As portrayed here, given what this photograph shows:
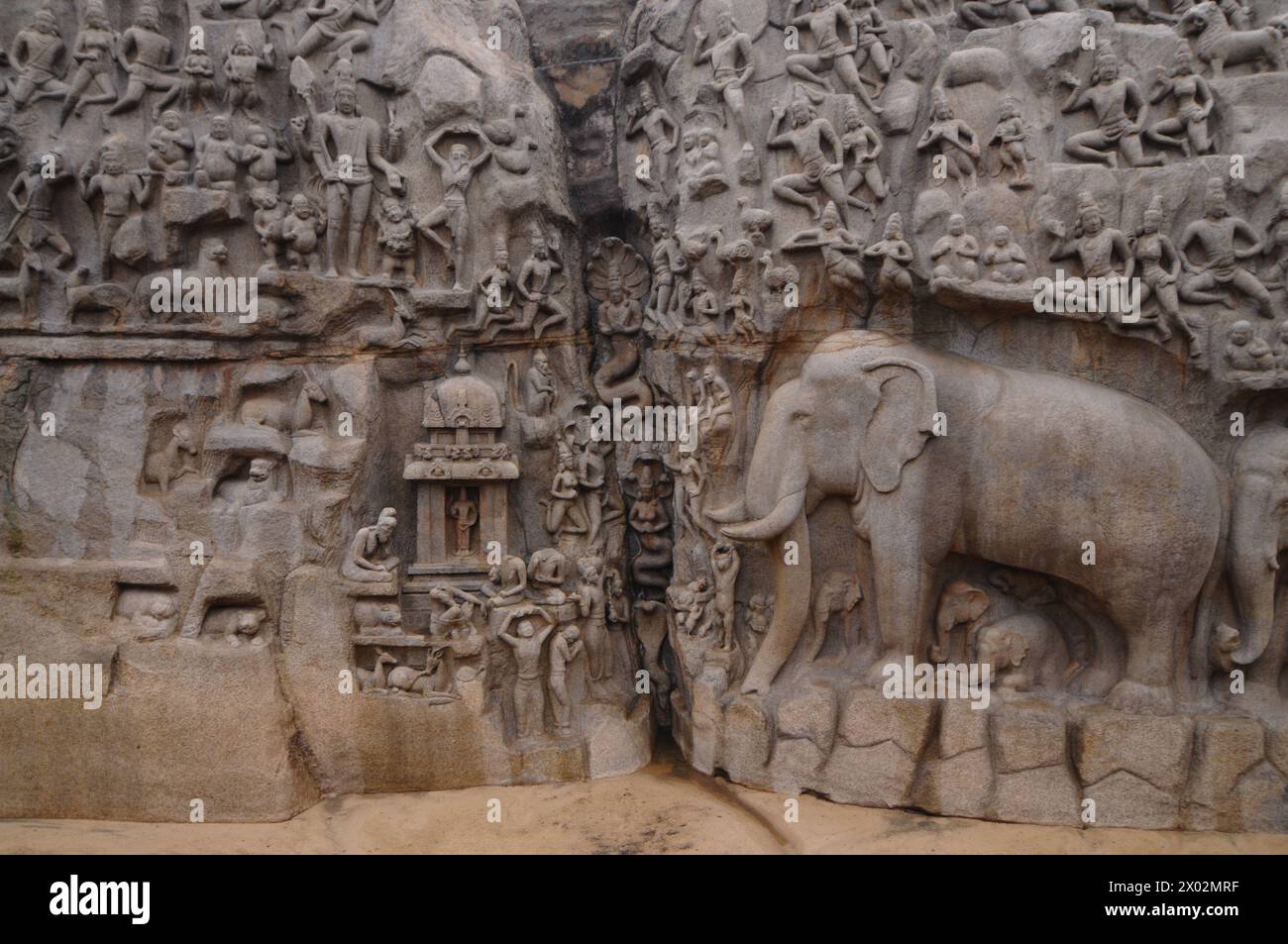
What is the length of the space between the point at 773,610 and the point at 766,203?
3129 millimetres

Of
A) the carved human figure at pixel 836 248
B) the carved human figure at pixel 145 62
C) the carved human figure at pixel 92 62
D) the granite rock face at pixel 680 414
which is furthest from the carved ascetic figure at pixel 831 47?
the carved human figure at pixel 92 62

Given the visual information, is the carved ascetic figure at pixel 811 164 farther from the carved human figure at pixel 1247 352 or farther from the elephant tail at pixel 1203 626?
the elephant tail at pixel 1203 626

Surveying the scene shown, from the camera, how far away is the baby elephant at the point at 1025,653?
→ 21.7 ft

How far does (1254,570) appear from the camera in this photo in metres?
6.30

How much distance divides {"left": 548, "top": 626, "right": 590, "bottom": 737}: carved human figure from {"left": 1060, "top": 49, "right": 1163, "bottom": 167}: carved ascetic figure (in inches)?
208

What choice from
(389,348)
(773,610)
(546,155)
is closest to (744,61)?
(546,155)

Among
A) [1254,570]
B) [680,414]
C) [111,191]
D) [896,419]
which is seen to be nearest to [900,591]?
[896,419]

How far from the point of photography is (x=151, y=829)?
6.64m

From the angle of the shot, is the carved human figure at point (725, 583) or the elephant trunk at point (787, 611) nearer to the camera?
the elephant trunk at point (787, 611)

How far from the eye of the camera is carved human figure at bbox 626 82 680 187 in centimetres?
779

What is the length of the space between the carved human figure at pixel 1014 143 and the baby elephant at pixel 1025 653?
3195 mm

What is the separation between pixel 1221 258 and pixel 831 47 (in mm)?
3190

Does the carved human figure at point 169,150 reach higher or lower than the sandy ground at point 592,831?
higher

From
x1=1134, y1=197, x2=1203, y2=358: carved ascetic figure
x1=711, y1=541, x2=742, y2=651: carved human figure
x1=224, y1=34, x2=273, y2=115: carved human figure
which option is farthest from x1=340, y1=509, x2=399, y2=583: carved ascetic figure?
x1=1134, y1=197, x2=1203, y2=358: carved ascetic figure
